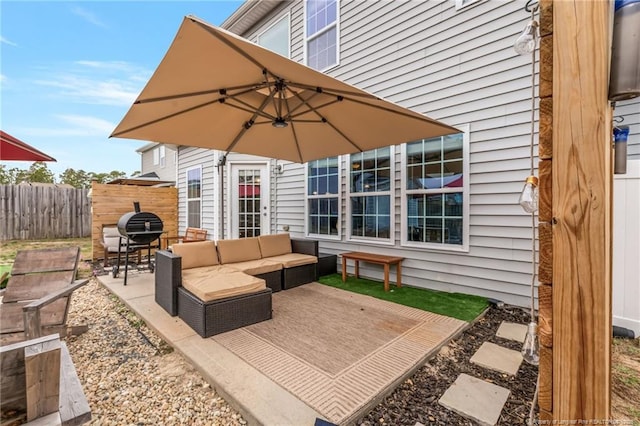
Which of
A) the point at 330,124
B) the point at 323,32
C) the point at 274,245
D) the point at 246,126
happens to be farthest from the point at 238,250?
the point at 323,32

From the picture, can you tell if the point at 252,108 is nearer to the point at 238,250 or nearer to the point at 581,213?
the point at 238,250

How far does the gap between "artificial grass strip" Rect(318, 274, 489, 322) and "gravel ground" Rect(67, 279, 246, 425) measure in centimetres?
254

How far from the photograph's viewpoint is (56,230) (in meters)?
9.91

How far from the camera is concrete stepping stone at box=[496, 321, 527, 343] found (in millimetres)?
2803

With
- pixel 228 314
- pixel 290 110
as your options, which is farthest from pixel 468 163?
pixel 228 314

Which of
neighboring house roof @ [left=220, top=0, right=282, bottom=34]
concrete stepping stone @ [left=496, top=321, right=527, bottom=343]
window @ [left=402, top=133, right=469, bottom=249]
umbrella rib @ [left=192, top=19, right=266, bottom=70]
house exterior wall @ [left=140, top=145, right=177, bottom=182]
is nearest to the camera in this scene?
umbrella rib @ [left=192, top=19, right=266, bottom=70]

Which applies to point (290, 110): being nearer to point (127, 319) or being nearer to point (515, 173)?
point (515, 173)

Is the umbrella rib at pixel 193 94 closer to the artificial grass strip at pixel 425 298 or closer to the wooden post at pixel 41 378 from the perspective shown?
the wooden post at pixel 41 378

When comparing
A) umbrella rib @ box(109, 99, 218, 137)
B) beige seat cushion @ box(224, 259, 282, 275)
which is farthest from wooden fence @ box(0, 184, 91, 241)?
beige seat cushion @ box(224, 259, 282, 275)

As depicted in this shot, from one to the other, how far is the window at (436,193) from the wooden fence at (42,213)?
11.9 meters

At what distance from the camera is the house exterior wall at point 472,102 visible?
3475 millimetres

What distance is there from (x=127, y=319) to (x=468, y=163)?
4.87 meters

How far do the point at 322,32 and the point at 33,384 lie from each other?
21.1 feet

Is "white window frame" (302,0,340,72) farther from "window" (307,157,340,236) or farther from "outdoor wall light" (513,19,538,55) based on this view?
"outdoor wall light" (513,19,538,55)
